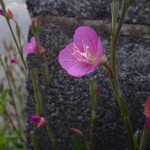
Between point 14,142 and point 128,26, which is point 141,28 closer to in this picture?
point 128,26

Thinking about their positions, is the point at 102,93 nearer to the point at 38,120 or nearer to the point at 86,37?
the point at 38,120

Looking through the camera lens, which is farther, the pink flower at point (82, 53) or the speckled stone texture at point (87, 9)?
Answer: the speckled stone texture at point (87, 9)

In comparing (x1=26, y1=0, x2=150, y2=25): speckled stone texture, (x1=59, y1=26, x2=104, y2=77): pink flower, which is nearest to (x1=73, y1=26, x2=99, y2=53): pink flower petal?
(x1=59, y1=26, x2=104, y2=77): pink flower

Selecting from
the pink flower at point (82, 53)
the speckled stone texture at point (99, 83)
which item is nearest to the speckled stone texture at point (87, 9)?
the speckled stone texture at point (99, 83)

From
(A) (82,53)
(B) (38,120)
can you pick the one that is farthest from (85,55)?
(B) (38,120)

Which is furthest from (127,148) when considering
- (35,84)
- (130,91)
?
(35,84)

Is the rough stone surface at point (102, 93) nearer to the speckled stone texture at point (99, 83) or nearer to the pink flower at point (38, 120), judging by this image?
the speckled stone texture at point (99, 83)
